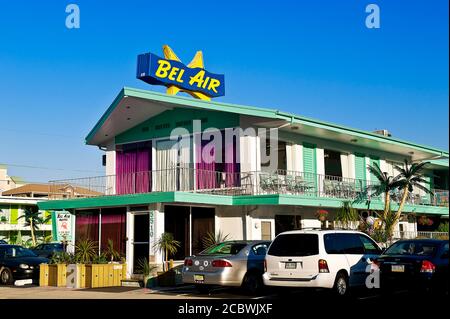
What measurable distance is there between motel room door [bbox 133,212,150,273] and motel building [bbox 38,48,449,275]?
4 cm

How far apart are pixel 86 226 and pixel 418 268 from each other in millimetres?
14016

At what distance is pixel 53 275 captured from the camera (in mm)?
20047

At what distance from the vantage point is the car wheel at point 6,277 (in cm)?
2073

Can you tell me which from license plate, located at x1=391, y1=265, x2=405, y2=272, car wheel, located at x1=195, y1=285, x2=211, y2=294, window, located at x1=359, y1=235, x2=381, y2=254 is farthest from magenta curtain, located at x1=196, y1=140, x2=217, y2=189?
license plate, located at x1=391, y1=265, x2=405, y2=272

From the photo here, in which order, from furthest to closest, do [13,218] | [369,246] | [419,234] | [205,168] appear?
[13,218], [419,234], [205,168], [369,246]

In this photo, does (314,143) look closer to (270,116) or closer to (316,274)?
(270,116)

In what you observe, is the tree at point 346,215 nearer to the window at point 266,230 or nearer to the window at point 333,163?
the window at point 333,163

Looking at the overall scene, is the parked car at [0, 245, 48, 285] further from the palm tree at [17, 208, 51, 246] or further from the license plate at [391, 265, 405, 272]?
the palm tree at [17, 208, 51, 246]

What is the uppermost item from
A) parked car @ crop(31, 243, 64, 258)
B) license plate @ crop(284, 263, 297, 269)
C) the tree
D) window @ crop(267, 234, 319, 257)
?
the tree

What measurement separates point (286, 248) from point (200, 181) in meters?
8.76

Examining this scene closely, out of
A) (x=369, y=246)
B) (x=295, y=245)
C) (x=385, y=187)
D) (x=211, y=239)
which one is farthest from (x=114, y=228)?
(x=385, y=187)

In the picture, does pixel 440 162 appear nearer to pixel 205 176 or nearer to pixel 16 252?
pixel 205 176

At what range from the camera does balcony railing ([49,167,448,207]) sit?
21609 mm
